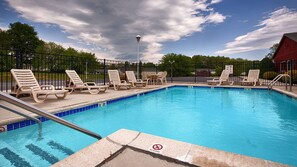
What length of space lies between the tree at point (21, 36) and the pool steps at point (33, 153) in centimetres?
4160

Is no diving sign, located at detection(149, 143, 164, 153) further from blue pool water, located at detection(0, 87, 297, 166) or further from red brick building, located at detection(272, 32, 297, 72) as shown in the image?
red brick building, located at detection(272, 32, 297, 72)

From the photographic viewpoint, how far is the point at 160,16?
41.2 ft

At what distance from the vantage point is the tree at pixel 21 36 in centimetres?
3562

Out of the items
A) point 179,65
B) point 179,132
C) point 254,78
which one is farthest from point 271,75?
point 179,65

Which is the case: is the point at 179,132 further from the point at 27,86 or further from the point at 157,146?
the point at 27,86

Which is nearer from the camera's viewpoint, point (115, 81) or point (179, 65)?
point (115, 81)

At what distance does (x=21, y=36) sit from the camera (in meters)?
36.1

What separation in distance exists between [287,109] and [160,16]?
10.00 metres

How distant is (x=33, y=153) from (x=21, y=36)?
4414 cm

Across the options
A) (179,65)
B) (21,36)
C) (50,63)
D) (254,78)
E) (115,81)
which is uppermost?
(21,36)

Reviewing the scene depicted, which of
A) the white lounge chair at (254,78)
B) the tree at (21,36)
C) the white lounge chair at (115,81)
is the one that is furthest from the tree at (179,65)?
the tree at (21,36)

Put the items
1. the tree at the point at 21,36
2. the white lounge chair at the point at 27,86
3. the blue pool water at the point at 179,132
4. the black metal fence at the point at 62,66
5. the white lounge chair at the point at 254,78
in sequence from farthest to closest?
the tree at the point at 21,36, the white lounge chair at the point at 254,78, the black metal fence at the point at 62,66, the white lounge chair at the point at 27,86, the blue pool water at the point at 179,132

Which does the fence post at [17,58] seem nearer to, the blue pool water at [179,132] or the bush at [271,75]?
Result: the blue pool water at [179,132]

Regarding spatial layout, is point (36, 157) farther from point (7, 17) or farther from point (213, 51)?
point (7, 17)
